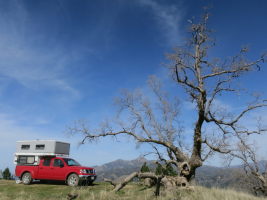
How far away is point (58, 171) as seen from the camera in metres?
16.1

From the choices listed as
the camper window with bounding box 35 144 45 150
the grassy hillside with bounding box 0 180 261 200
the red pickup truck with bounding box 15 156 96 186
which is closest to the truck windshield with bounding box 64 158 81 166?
the red pickup truck with bounding box 15 156 96 186

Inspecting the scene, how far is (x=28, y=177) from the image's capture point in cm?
1720

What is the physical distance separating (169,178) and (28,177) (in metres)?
10.4

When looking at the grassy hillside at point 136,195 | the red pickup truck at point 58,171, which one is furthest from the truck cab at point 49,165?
the grassy hillside at point 136,195

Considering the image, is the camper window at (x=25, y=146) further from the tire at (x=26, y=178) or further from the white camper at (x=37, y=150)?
the tire at (x=26, y=178)

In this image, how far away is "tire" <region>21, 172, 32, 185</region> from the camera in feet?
56.0

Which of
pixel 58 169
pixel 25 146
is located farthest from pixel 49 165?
pixel 25 146

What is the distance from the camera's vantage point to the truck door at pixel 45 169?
16442mm

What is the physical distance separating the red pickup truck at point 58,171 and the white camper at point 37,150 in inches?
56.3

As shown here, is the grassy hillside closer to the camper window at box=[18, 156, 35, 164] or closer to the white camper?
the white camper

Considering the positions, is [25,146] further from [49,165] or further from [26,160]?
[49,165]

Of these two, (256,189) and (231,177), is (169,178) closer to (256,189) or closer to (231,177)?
(256,189)

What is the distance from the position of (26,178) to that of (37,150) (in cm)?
311

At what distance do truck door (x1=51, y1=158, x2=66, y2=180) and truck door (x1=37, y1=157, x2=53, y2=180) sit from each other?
0.35m
